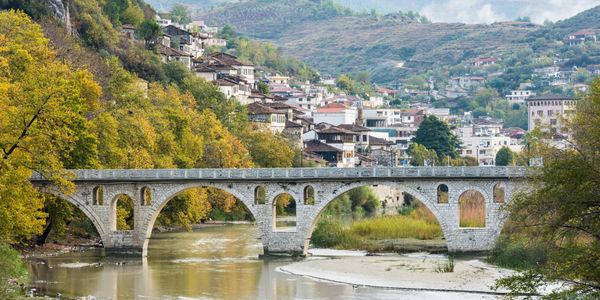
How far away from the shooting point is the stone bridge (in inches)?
3130

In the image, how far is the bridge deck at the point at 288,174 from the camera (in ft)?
261

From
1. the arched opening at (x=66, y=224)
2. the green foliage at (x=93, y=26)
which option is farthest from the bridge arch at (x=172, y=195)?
the green foliage at (x=93, y=26)

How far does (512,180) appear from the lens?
3073 inches

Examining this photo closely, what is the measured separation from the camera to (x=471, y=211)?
89.6 meters

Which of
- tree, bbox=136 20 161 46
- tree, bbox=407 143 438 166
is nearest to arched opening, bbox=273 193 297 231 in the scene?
tree, bbox=407 143 438 166

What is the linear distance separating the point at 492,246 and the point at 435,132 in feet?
274

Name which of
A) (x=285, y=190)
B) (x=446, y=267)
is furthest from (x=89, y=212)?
(x=446, y=267)

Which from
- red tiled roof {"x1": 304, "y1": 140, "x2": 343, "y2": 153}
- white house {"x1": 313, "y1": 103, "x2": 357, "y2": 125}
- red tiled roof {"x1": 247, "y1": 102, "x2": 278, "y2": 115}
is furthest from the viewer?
white house {"x1": 313, "y1": 103, "x2": 357, "y2": 125}

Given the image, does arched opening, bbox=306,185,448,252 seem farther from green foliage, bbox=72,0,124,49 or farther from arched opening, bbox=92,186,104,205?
green foliage, bbox=72,0,124,49

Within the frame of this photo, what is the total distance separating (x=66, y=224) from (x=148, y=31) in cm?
6730

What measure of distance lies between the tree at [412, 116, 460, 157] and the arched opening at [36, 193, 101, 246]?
241 ft

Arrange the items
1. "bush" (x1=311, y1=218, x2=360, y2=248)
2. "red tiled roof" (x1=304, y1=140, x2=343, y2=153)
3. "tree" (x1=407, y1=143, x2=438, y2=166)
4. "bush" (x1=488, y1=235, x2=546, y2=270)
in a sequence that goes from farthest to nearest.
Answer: "tree" (x1=407, y1=143, x2=438, y2=166) → "red tiled roof" (x1=304, y1=140, x2=343, y2=153) → "bush" (x1=311, y1=218, x2=360, y2=248) → "bush" (x1=488, y1=235, x2=546, y2=270)

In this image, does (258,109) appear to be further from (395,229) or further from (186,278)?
(186,278)

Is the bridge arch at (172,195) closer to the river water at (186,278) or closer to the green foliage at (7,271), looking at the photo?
the river water at (186,278)
